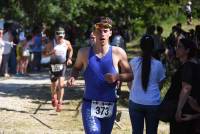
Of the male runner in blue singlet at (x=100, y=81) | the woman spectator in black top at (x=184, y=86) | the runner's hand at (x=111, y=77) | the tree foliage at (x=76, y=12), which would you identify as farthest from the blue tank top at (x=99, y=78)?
the tree foliage at (x=76, y=12)

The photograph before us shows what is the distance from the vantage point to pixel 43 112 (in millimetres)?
13164

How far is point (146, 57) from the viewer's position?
770cm

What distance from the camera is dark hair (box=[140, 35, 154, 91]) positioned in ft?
25.2

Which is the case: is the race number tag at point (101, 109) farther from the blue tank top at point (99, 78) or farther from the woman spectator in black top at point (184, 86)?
the woman spectator in black top at point (184, 86)

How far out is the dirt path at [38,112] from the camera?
36.7ft

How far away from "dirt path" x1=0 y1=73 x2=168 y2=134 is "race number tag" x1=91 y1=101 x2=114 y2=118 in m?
3.96

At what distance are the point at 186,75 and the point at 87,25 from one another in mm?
21773

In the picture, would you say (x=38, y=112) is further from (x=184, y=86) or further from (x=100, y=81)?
(x=184, y=86)

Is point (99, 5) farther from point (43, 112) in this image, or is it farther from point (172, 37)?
point (43, 112)

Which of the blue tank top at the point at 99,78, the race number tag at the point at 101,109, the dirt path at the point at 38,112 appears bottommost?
the dirt path at the point at 38,112

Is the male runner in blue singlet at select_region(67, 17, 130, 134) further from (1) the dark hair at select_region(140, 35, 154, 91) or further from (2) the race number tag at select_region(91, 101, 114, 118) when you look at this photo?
(1) the dark hair at select_region(140, 35, 154, 91)

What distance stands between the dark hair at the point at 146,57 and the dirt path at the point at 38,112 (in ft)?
10.8

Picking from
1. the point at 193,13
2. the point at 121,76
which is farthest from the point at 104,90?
the point at 193,13

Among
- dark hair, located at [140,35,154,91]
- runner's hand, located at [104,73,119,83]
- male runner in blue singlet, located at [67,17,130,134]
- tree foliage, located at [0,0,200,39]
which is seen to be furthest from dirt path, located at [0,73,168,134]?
tree foliage, located at [0,0,200,39]
